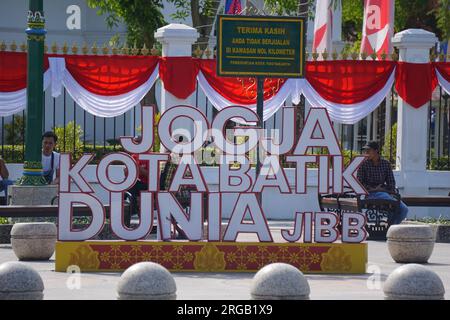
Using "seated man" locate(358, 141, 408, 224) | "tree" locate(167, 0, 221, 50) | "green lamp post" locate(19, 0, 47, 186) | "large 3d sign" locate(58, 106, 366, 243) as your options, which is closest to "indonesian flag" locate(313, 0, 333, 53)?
"tree" locate(167, 0, 221, 50)

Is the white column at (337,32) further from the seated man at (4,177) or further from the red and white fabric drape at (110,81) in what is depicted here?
the seated man at (4,177)

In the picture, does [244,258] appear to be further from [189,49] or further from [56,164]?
[189,49]

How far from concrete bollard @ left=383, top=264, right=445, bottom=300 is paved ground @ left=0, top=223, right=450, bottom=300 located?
3.94ft

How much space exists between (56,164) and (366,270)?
682cm

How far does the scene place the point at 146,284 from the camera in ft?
33.1

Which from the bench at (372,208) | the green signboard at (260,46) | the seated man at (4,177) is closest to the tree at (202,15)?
the seated man at (4,177)

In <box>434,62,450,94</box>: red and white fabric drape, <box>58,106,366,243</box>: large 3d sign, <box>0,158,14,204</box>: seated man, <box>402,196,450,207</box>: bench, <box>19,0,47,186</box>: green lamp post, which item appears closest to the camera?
<box>58,106,366,243</box>: large 3d sign

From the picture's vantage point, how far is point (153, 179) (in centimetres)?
1388

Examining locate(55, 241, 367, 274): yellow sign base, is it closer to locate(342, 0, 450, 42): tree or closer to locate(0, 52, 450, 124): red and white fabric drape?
locate(0, 52, 450, 124): red and white fabric drape

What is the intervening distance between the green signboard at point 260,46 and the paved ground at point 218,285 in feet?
8.93

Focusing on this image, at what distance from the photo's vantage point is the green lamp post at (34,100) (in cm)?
1812

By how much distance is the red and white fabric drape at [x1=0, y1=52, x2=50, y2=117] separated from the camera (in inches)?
830
